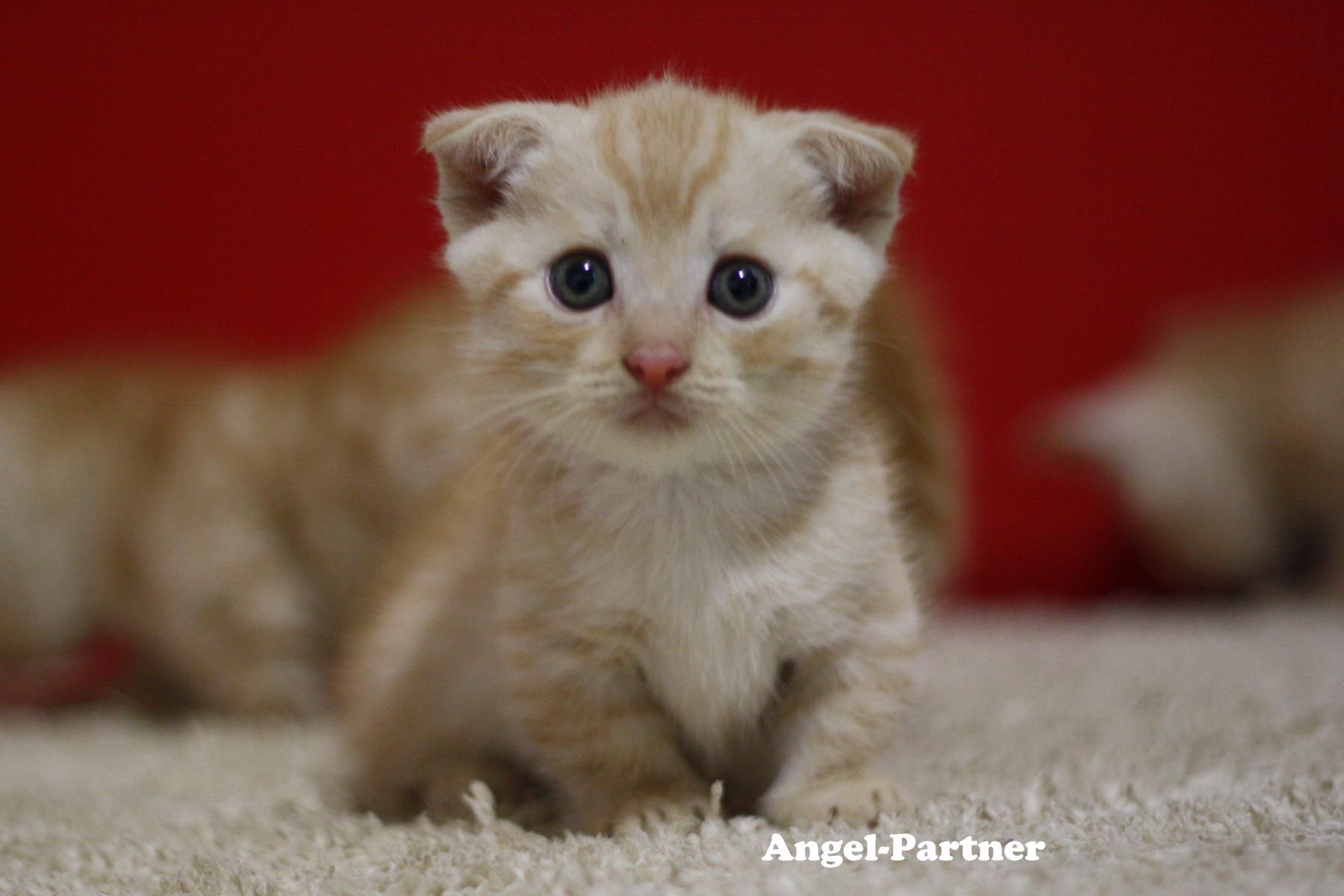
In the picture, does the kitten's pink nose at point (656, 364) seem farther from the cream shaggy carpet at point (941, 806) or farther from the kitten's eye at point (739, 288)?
the cream shaggy carpet at point (941, 806)

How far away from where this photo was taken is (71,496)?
6.68 feet

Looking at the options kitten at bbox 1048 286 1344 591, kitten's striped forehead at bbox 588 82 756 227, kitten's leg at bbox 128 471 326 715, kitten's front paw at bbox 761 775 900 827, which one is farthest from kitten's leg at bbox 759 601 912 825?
kitten at bbox 1048 286 1344 591

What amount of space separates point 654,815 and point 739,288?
16.5 inches

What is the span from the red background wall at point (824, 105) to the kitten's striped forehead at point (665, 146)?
3.84ft

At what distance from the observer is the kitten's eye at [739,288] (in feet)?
3.17

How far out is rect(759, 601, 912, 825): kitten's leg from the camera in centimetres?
102

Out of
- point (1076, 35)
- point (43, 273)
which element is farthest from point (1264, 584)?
point (43, 273)

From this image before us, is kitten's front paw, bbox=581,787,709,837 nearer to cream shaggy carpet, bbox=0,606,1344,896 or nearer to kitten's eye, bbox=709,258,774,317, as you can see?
cream shaggy carpet, bbox=0,606,1344,896

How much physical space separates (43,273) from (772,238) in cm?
195

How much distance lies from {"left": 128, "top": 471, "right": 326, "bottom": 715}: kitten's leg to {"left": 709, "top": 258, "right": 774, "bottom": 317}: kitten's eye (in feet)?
4.09

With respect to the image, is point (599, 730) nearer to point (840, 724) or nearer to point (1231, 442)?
point (840, 724)

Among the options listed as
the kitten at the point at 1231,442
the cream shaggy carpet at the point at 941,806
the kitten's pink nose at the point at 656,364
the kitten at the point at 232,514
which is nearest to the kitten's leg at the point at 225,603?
the kitten at the point at 232,514

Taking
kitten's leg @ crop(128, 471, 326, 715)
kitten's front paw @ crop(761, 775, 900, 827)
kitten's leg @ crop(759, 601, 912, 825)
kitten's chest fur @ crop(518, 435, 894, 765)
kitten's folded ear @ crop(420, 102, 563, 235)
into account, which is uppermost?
kitten's folded ear @ crop(420, 102, 563, 235)

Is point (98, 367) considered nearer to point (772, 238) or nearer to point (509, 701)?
point (509, 701)
